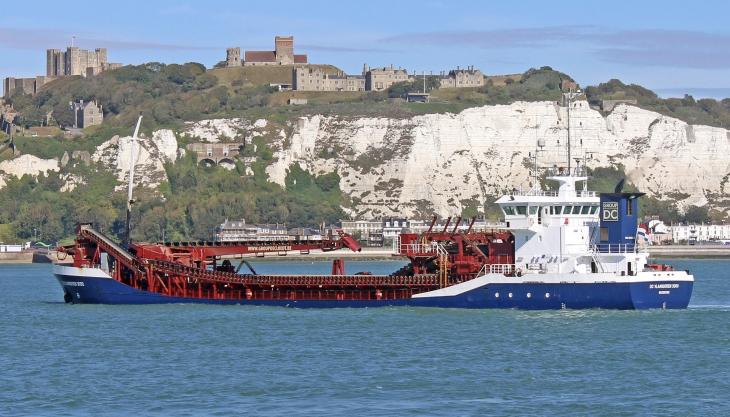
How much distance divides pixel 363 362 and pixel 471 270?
1491 cm

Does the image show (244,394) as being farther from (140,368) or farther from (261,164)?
(261,164)

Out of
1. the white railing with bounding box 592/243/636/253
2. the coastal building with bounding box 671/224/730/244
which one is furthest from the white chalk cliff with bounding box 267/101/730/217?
the white railing with bounding box 592/243/636/253

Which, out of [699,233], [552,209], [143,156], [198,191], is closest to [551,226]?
[552,209]

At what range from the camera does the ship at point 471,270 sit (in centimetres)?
5344

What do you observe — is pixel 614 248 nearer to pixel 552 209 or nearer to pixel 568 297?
pixel 568 297

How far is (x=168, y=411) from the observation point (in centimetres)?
3450

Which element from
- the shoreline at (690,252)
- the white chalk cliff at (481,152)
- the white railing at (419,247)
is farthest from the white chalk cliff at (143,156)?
the white railing at (419,247)

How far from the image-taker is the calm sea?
116 feet

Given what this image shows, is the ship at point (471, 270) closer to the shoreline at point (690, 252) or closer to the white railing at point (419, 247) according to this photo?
the white railing at point (419, 247)

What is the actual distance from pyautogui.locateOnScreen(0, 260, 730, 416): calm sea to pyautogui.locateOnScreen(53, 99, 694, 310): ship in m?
0.82

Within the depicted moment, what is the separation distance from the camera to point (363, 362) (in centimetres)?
4212

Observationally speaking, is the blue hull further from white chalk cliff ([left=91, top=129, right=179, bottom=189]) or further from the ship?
white chalk cliff ([left=91, top=129, right=179, bottom=189])

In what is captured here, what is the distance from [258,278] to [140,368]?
59.9ft

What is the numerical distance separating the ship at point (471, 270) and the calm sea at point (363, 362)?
0.82m
